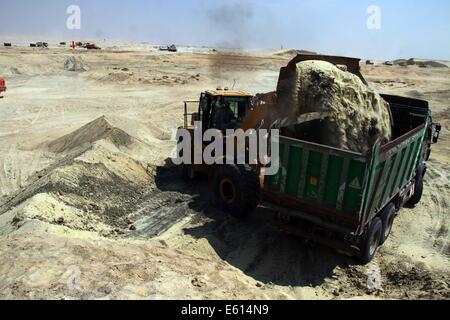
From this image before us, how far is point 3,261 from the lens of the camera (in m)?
5.90

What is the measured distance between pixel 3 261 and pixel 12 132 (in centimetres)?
1267

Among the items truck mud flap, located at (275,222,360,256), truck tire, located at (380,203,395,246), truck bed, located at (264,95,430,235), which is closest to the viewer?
truck bed, located at (264,95,430,235)

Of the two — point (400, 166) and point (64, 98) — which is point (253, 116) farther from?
point (64, 98)

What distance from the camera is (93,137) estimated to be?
542 inches

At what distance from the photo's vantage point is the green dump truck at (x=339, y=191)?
652 centimetres

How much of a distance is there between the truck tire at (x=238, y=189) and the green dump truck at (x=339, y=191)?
0.83 metres

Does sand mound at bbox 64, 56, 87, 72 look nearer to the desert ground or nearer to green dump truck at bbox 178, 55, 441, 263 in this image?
the desert ground

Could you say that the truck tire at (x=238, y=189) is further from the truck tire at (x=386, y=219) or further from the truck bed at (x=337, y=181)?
the truck tire at (x=386, y=219)

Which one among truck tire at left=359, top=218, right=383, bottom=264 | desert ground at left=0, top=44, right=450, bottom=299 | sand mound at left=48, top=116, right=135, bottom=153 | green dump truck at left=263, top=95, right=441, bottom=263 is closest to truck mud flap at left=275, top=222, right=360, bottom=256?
green dump truck at left=263, top=95, right=441, bottom=263

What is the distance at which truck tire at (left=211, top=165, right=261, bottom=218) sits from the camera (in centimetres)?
852

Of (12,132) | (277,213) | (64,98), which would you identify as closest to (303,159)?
(277,213)

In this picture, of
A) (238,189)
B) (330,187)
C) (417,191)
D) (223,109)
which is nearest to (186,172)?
(223,109)

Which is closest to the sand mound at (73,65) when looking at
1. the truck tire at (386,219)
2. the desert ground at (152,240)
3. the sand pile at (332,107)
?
the desert ground at (152,240)

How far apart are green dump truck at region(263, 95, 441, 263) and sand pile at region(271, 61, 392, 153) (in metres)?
0.64
